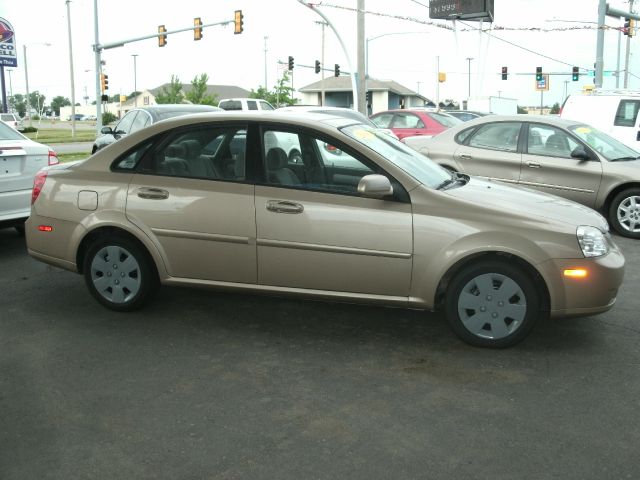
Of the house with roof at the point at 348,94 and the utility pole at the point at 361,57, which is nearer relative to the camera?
the utility pole at the point at 361,57

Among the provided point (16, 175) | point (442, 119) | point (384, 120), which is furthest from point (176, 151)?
point (384, 120)

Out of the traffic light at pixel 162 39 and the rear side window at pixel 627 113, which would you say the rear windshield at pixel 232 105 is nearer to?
the traffic light at pixel 162 39

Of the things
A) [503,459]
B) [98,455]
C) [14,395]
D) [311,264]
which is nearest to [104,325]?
[14,395]

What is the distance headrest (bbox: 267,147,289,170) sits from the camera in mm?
5055

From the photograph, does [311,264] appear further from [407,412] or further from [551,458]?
[551,458]

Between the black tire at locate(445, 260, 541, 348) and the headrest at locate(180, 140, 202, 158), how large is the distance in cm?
211

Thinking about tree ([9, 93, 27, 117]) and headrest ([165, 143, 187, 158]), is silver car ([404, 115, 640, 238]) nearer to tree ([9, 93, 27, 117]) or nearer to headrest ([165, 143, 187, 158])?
headrest ([165, 143, 187, 158])

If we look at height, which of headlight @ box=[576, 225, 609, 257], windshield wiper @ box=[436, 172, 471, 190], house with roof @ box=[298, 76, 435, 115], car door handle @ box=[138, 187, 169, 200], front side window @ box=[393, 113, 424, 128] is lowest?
headlight @ box=[576, 225, 609, 257]

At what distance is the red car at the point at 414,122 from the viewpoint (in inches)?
673

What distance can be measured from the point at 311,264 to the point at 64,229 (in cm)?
207

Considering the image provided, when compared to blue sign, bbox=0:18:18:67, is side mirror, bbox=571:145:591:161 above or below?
below

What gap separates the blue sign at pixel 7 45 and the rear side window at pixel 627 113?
120 ft

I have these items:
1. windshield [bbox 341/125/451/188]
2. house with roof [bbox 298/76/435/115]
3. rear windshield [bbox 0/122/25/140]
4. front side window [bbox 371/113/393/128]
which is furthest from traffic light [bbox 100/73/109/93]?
house with roof [bbox 298/76/435/115]

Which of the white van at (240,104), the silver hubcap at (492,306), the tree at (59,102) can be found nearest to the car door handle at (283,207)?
the silver hubcap at (492,306)
